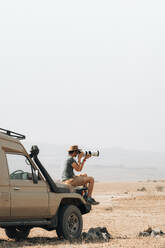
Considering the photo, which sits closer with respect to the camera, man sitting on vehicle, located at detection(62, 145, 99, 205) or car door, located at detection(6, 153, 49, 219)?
car door, located at detection(6, 153, 49, 219)

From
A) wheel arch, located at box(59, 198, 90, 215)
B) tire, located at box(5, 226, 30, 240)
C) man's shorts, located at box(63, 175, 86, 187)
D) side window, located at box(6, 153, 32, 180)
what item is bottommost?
tire, located at box(5, 226, 30, 240)

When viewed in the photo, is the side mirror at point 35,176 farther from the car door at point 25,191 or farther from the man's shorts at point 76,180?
the man's shorts at point 76,180

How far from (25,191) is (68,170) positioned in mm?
2341

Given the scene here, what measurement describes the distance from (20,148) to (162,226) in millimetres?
7059

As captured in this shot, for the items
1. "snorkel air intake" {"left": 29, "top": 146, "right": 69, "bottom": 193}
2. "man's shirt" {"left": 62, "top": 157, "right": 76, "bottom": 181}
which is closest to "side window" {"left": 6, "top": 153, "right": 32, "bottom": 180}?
"snorkel air intake" {"left": 29, "top": 146, "right": 69, "bottom": 193}

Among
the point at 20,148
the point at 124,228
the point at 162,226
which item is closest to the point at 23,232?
the point at 20,148

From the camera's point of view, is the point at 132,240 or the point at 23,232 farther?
the point at 23,232

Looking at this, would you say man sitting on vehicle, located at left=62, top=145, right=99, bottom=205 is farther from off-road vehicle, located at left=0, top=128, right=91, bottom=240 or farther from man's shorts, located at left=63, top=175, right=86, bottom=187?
off-road vehicle, located at left=0, top=128, right=91, bottom=240

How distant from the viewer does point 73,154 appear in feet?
48.6

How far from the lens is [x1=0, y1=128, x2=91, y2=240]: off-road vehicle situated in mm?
12141

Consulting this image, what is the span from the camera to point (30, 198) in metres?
12.7

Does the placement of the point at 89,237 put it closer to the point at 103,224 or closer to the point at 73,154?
the point at 73,154

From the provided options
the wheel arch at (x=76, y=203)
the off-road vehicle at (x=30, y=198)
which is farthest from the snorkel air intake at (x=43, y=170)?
the wheel arch at (x=76, y=203)

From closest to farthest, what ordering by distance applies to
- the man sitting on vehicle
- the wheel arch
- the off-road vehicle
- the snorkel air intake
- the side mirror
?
the off-road vehicle
the side mirror
the snorkel air intake
the wheel arch
the man sitting on vehicle
